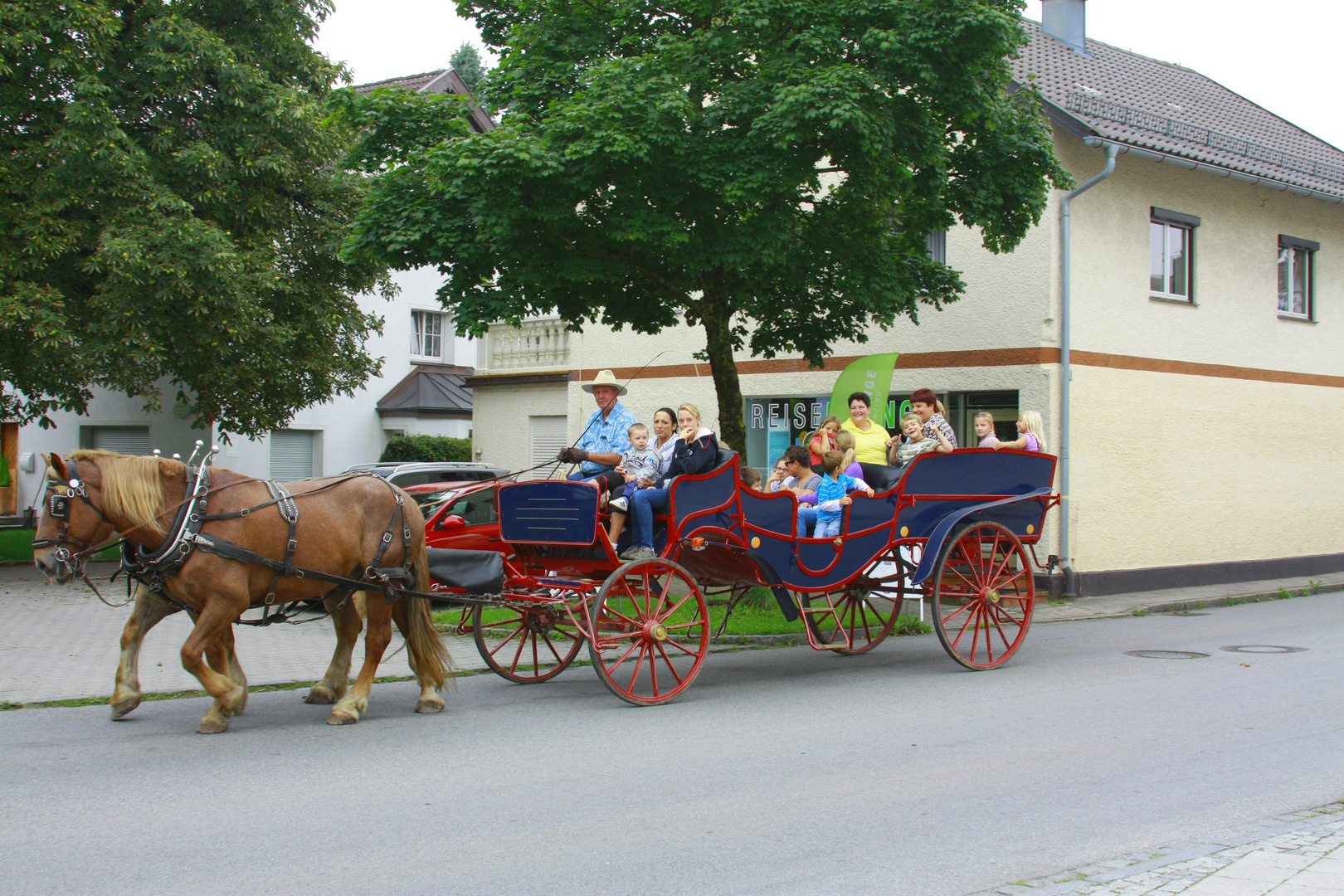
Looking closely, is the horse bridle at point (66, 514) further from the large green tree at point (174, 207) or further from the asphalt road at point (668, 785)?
the large green tree at point (174, 207)

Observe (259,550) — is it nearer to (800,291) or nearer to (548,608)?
(548,608)

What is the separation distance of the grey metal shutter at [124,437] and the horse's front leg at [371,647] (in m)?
22.2

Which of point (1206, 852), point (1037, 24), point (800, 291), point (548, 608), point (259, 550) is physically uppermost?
point (1037, 24)

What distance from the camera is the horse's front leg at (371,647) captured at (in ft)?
24.4

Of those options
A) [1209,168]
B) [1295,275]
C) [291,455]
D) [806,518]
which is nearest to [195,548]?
[806,518]

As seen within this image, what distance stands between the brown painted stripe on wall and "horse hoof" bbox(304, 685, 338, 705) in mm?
8211

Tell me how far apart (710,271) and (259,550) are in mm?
6187

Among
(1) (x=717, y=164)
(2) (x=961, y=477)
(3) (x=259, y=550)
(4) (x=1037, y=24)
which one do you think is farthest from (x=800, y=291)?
(4) (x=1037, y=24)

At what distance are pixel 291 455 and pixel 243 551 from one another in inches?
905

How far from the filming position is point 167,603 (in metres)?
7.23

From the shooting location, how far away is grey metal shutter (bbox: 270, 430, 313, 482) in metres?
28.5

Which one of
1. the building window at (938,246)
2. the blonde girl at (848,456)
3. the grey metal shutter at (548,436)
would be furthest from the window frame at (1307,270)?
the blonde girl at (848,456)

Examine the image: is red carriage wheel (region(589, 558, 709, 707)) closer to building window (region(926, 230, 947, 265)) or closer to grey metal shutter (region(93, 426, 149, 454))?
building window (region(926, 230, 947, 265))

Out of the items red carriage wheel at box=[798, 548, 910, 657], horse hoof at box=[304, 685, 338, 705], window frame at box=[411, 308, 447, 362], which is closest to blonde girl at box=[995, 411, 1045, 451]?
red carriage wheel at box=[798, 548, 910, 657]
